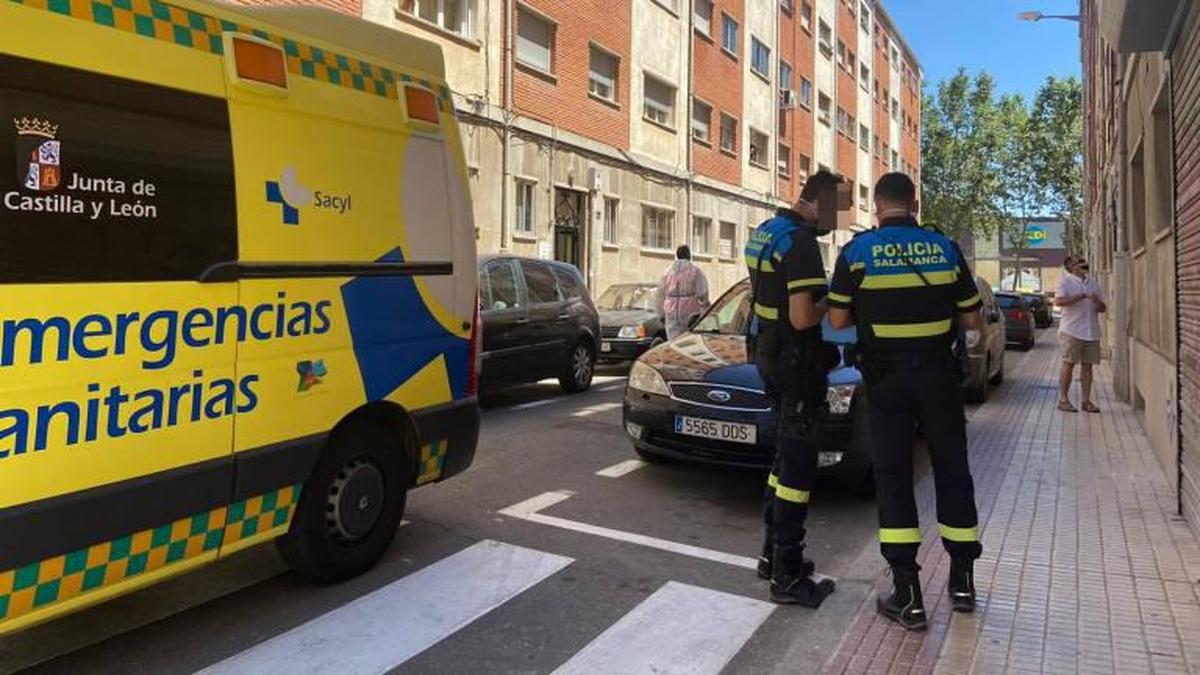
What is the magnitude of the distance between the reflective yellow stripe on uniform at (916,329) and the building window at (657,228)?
62.4 feet

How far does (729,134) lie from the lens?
28.5m

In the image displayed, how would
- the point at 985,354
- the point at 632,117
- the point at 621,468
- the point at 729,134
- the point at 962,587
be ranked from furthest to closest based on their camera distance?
the point at 729,134
the point at 632,117
the point at 985,354
the point at 621,468
the point at 962,587

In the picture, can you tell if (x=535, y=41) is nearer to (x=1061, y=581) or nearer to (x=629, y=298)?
(x=629, y=298)

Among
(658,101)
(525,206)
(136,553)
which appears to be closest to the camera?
(136,553)

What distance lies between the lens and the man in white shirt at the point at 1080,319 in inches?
400

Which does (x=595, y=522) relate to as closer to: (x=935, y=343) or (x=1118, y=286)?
(x=935, y=343)

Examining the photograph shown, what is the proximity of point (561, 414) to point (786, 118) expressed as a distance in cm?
2658

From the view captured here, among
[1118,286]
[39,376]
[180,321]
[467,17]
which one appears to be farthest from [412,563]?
[467,17]

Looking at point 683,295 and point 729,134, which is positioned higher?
point 729,134

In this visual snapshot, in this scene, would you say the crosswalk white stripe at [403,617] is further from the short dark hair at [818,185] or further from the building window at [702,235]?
the building window at [702,235]

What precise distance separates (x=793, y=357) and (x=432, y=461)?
6.57 feet

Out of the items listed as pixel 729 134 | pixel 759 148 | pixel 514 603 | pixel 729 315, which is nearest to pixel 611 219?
pixel 729 134

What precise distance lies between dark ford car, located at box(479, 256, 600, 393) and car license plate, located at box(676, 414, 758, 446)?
3.49 m

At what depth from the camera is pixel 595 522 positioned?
18.2 feet
